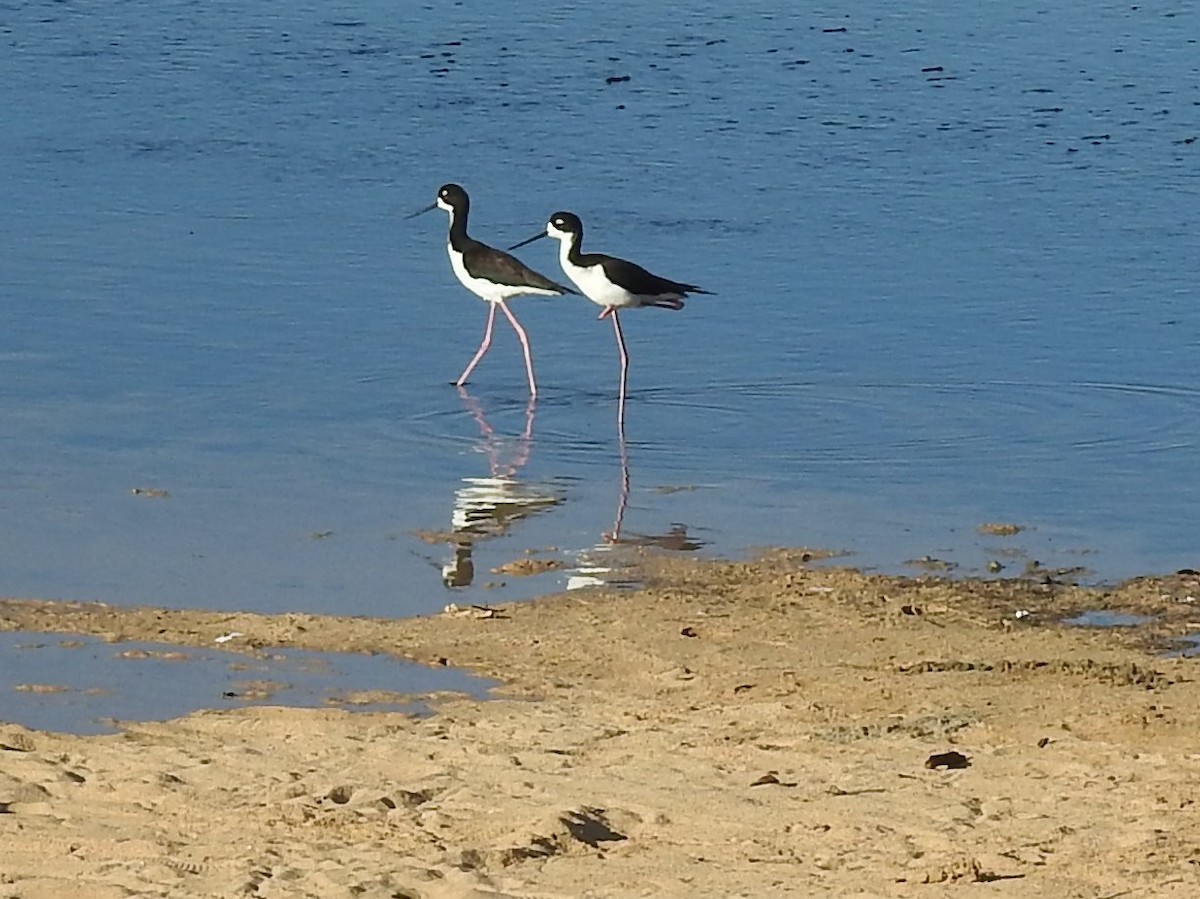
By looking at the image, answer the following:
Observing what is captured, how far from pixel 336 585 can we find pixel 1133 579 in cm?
298

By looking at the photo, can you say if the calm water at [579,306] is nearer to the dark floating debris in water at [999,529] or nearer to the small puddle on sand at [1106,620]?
the dark floating debris in water at [999,529]

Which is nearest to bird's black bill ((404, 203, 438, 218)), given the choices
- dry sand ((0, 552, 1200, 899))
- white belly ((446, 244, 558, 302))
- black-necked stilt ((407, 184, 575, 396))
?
black-necked stilt ((407, 184, 575, 396))

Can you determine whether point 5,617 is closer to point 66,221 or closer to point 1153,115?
point 66,221

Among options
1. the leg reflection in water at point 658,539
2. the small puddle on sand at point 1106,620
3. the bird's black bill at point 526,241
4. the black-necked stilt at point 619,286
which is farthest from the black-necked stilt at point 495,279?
the small puddle on sand at point 1106,620

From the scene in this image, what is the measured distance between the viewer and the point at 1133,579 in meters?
9.39

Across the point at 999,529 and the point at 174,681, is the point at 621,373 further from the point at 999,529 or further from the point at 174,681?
the point at 174,681

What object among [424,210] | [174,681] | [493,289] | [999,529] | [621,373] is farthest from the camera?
[424,210]

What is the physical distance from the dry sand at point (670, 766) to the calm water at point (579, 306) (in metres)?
0.76

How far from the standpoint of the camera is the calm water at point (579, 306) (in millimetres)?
10203

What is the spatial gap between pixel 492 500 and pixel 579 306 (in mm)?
5233

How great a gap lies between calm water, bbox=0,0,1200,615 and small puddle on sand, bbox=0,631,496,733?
726 mm

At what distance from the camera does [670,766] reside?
686 cm

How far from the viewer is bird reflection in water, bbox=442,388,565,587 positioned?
967 centimetres

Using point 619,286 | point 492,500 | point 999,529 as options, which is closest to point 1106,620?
point 999,529
